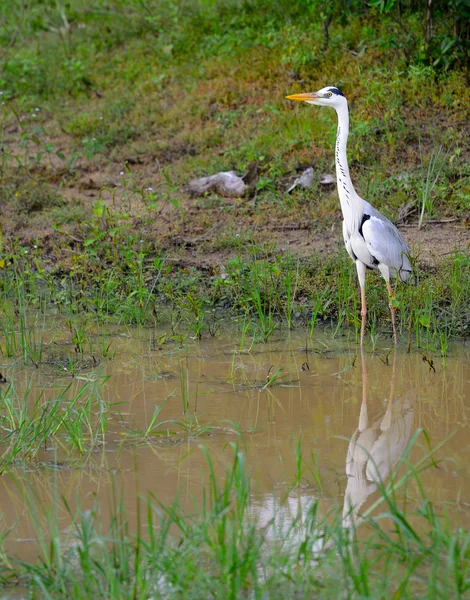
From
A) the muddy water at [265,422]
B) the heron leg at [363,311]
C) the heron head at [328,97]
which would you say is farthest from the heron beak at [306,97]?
the muddy water at [265,422]

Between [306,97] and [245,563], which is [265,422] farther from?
[306,97]

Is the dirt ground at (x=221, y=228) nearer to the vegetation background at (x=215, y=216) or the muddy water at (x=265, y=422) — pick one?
the vegetation background at (x=215, y=216)

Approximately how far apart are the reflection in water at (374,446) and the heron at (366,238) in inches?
42.7

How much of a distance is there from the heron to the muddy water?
0.62 m

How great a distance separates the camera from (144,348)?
20.5 ft

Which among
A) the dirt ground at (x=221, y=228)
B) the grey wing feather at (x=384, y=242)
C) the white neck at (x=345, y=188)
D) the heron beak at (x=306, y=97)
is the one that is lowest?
the dirt ground at (x=221, y=228)

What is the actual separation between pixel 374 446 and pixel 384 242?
218 centimetres

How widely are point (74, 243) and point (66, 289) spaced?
3.15 feet

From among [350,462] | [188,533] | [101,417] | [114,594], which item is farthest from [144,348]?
[114,594]

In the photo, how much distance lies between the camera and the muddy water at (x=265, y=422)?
3.90 metres

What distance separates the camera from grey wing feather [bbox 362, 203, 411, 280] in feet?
21.1

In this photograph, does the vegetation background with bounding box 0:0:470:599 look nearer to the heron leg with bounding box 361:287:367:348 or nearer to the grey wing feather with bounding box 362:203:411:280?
the heron leg with bounding box 361:287:367:348

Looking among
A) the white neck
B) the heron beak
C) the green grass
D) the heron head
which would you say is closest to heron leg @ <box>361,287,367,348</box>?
the white neck

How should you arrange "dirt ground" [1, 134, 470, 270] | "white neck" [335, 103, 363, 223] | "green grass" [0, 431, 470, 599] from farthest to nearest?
"dirt ground" [1, 134, 470, 270] → "white neck" [335, 103, 363, 223] → "green grass" [0, 431, 470, 599]
